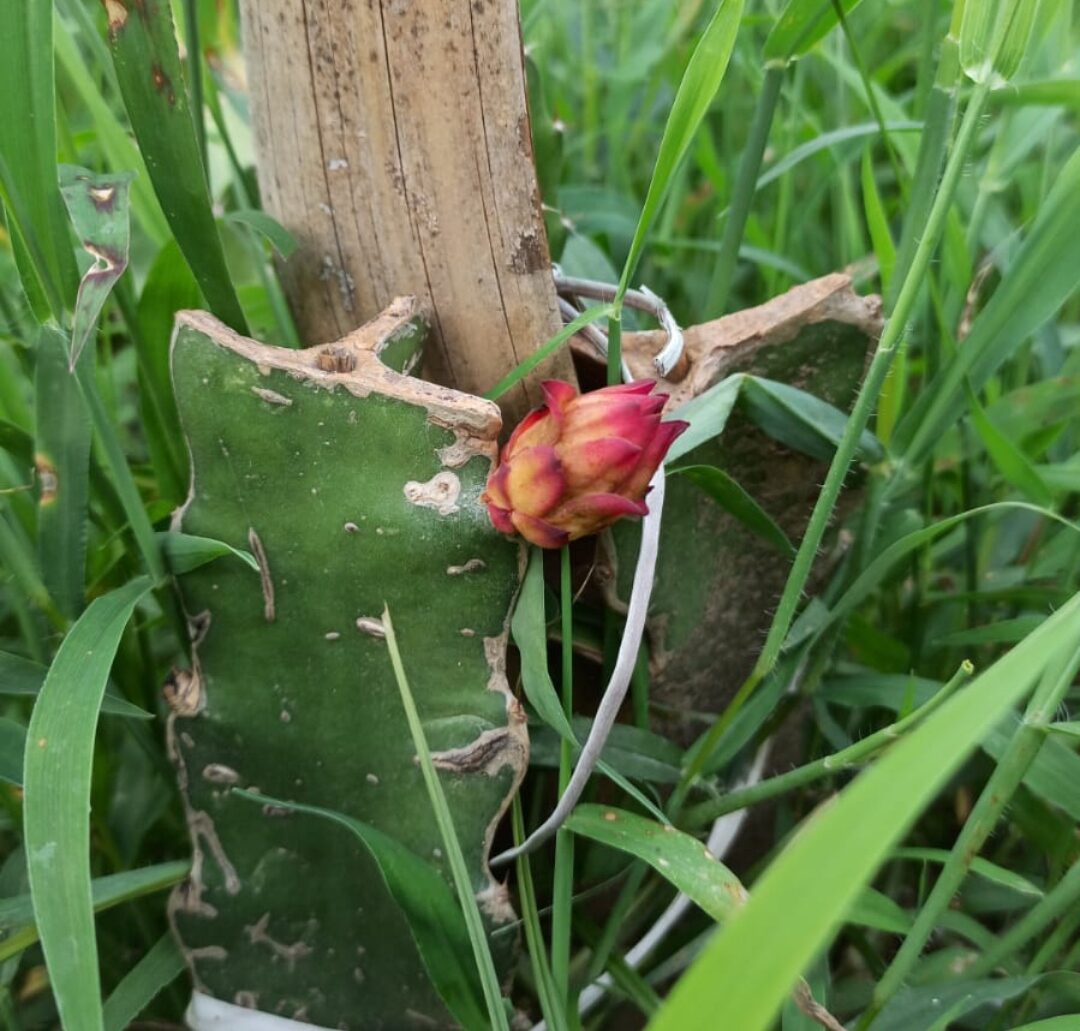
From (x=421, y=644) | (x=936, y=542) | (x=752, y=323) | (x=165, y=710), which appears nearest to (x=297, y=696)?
(x=421, y=644)

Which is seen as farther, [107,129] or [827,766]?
[107,129]

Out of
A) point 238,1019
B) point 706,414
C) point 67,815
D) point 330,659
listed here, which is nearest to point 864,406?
point 706,414

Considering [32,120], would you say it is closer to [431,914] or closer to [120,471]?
[120,471]

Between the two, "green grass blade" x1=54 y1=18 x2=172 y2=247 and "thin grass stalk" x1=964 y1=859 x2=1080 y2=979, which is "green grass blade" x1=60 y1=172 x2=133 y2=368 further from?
"thin grass stalk" x1=964 y1=859 x2=1080 y2=979

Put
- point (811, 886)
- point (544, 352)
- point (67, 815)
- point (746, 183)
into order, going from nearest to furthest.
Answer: point (811, 886)
point (67, 815)
point (544, 352)
point (746, 183)

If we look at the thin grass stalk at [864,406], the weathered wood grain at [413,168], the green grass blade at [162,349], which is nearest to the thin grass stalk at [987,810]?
the thin grass stalk at [864,406]

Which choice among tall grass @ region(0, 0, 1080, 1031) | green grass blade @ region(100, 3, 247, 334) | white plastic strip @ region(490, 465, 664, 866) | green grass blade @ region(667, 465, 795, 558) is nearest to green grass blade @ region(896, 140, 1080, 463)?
tall grass @ region(0, 0, 1080, 1031)
